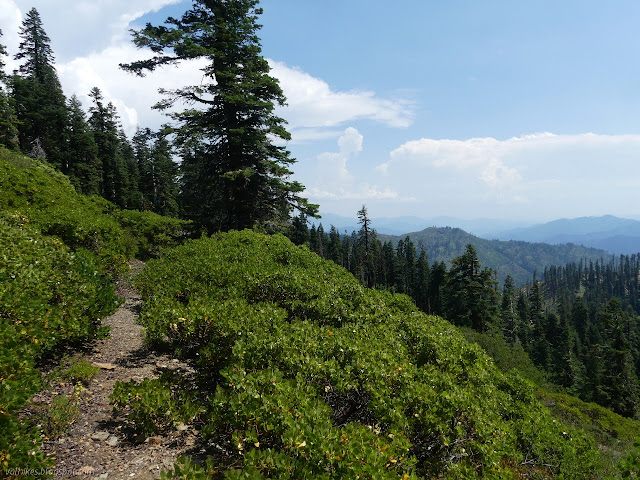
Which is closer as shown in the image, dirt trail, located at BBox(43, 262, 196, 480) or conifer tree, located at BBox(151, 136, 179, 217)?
dirt trail, located at BBox(43, 262, 196, 480)

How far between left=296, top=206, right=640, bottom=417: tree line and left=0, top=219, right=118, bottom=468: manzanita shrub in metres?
12.5

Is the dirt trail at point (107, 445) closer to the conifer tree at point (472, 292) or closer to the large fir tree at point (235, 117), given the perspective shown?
the large fir tree at point (235, 117)

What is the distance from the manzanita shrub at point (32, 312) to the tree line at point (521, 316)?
40.9 feet

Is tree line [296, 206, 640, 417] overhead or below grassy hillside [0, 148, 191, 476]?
below

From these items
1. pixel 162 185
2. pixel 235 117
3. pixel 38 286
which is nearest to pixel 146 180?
pixel 162 185

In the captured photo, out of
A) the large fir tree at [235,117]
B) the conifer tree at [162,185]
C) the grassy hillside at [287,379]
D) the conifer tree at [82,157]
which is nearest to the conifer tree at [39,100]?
the conifer tree at [82,157]

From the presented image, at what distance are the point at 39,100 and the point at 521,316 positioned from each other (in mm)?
95325

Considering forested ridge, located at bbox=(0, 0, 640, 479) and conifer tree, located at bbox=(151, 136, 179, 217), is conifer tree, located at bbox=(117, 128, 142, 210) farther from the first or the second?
forested ridge, located at bbox=(0, 0, 640, 479)

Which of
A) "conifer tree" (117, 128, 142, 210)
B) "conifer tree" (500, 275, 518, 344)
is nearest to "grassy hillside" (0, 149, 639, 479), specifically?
"conifer tree" (117, 128, 142, 210)

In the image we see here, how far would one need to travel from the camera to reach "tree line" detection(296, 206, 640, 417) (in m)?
34.5

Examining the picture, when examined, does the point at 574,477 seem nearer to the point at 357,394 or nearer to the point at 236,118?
the point at 357,394

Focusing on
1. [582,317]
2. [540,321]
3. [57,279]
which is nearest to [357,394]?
[57,279]

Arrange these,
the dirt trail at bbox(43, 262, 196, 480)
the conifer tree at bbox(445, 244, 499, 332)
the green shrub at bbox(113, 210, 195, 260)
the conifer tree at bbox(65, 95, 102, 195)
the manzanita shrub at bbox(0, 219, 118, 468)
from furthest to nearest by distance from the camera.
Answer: the conifer tree at bbox(65, 95, 102, 195), the conifer tree at bbox(445, 244, 499, 332), the green shrub at bbox(113, 210, 195, 260), the dirt trail at bbox(43, 262, 196, 480), the manzanita shrub at bbox(0, 219, 118, 468)

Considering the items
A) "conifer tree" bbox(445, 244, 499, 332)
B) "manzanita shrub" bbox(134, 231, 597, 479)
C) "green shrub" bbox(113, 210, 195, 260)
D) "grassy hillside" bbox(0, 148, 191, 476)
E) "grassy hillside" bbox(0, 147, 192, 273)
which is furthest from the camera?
"conifer tree" bbox(445, 244, 499, 332)
